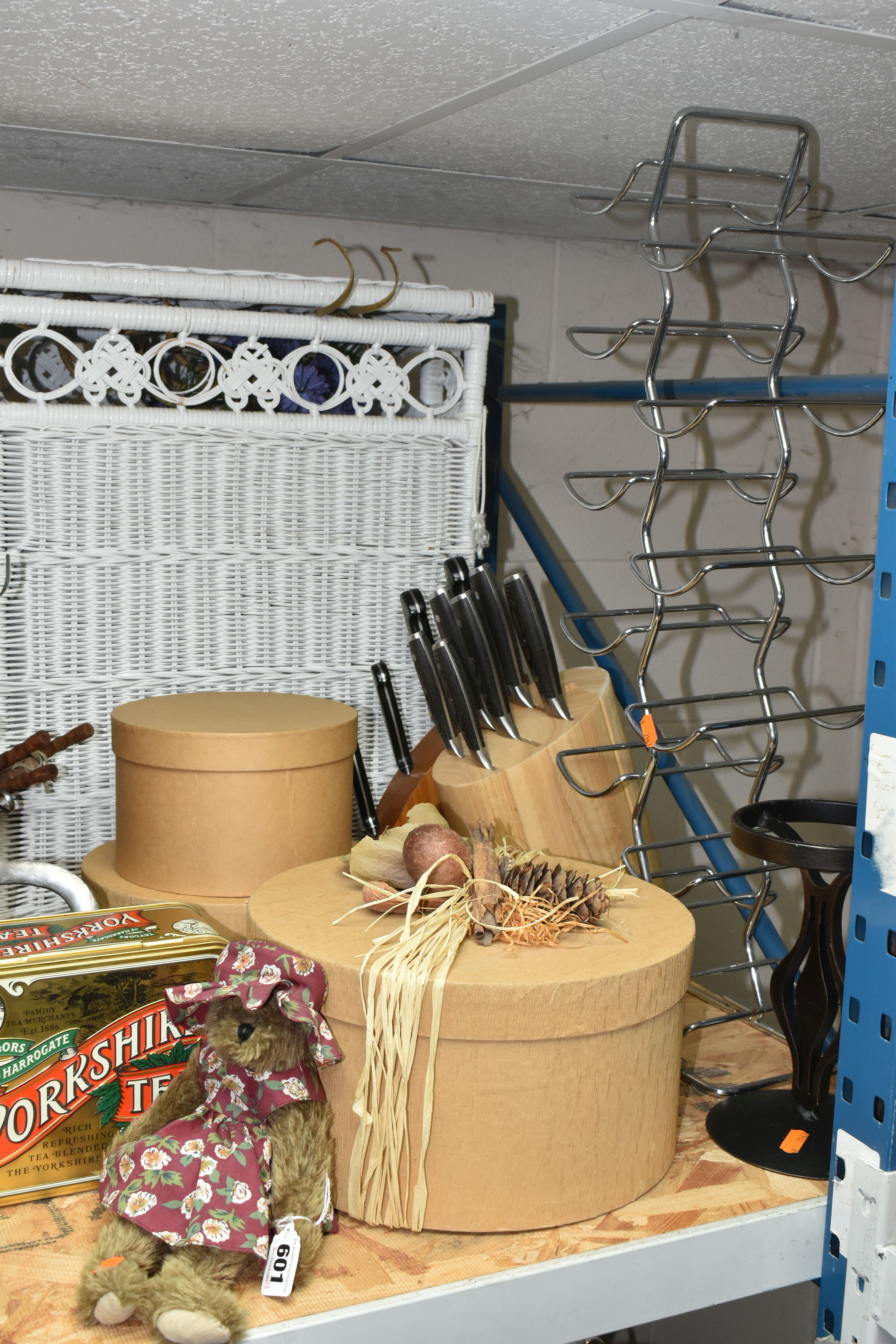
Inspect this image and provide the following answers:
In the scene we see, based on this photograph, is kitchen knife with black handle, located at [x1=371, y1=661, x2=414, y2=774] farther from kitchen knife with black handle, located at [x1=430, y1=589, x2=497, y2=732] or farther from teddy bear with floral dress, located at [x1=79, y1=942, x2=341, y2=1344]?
teddy bear with floral dress, located at [x1=79, y1=942, x2=341, y2=1344]

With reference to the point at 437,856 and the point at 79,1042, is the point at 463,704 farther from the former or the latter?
the point at 79,1042

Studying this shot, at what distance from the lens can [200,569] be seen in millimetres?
1137

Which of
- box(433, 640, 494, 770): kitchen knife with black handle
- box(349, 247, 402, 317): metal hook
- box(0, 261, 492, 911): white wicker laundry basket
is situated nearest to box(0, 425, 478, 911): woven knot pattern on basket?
box(0, 261, 492, 911): white wicker laundry basket

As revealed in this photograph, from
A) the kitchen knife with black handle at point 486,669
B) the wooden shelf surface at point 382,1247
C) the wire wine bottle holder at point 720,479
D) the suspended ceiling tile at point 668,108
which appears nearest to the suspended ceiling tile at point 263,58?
the suspended ceiling tile at point 668,108

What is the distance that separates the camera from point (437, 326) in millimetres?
1166

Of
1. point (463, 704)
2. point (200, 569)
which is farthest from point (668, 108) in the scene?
point (200, 569)

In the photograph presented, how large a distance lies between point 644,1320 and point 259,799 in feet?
1.43

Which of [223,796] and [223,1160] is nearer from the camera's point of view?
[223,1160]

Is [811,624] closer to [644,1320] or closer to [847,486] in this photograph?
[847,486]

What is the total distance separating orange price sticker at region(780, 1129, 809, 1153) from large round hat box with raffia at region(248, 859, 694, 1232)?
0.12 meters

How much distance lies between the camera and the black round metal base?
78 cm

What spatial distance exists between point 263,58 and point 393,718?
59 centimetres

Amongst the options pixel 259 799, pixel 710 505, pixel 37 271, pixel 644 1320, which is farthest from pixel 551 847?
pixel 710 505

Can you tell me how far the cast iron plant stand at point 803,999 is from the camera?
74 centimetres
